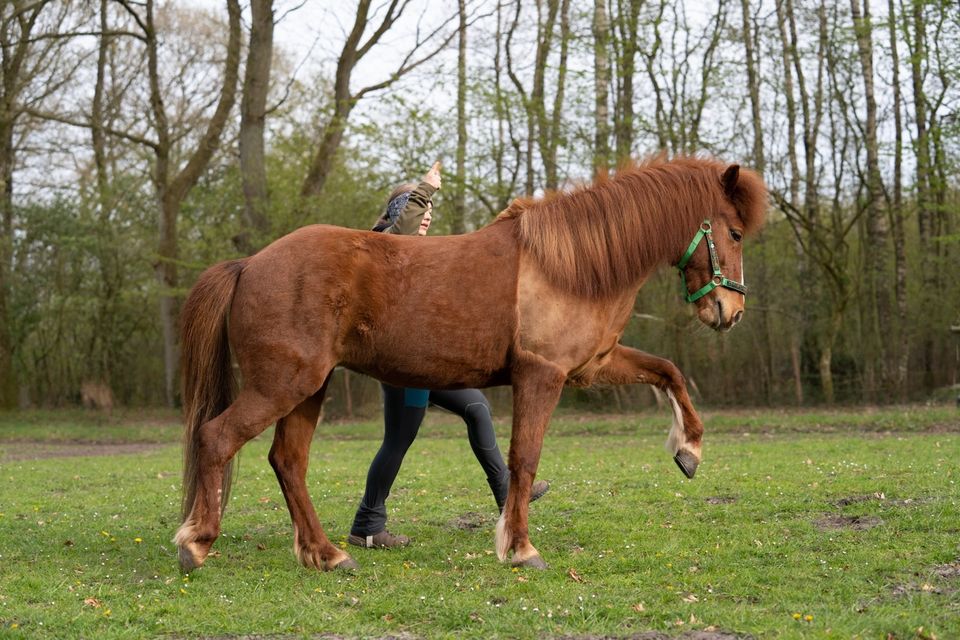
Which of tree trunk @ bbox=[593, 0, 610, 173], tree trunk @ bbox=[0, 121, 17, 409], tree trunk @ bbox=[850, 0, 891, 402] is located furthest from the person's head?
tree trunk @ bbox=[0, 121, 17, 409]

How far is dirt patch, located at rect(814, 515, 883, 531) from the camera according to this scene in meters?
5.77

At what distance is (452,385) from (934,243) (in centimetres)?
1695

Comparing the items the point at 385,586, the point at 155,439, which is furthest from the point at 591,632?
the point at 155,439

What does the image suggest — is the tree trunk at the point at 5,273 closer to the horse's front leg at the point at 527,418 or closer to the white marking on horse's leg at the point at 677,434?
the horse's front leg at the point at 527,418

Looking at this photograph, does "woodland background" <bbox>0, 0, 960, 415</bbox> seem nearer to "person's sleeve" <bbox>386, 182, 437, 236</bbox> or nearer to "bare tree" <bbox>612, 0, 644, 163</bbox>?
"bare tree" <bbox>612, 0, 644, 163</bbox>

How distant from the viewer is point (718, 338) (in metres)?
19.9

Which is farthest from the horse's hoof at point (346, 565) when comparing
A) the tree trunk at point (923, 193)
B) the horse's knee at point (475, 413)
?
the tree trunk at point (923, 193)

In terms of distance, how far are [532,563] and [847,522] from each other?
2368 millimetres

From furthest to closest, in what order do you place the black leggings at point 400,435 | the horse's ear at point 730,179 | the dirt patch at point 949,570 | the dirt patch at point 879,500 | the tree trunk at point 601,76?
the tree trunk at point 601,76 → the dirt patch at point 879,500 → the black leggings at point 400,435 → the horse's ear at point 730,179 → the dirt patch at point 949,570

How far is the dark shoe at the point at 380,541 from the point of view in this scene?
580 centimetres

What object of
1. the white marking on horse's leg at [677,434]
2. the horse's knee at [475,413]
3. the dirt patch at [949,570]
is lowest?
the dirt patch at [949,570]

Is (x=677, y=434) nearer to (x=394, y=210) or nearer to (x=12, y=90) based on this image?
(x=394, y=210)

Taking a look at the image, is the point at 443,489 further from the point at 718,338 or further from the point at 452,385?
the point at 718,338

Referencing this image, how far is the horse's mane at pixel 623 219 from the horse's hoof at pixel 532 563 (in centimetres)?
150
